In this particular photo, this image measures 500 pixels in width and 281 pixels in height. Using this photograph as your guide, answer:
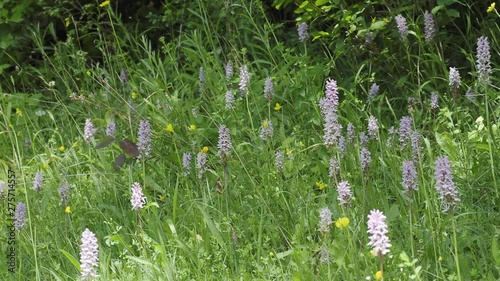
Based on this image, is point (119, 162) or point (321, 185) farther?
point (119, 162)

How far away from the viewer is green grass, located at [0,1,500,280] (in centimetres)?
281

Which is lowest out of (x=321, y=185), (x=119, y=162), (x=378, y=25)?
(x=119, y=162)

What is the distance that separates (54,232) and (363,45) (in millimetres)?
1686

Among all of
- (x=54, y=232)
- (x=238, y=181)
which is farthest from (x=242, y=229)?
(x=54, y=232)

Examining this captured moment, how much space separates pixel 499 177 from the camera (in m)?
3.21

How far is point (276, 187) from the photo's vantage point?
3371mm

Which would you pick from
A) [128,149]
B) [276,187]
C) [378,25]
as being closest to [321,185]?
[276,187]

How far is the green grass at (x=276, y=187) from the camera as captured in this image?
281 centimetres

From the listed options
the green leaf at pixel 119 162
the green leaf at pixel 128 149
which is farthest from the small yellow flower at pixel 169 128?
the green leaf at pixel 128 149

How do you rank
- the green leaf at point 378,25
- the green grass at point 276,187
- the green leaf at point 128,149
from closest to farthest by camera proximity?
the green grass at point 276,187 < the green leaf at point 128,149 < the green leaf at point 378,25

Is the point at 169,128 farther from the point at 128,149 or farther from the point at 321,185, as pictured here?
the point at 321,185

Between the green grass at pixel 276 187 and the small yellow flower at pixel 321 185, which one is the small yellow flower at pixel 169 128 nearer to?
the green grass at pixel 276 187

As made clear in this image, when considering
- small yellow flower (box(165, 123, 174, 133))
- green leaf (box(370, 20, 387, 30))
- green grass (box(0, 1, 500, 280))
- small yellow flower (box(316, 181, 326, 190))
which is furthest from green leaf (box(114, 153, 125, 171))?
green leaf (box(370, 20, 387, 30))

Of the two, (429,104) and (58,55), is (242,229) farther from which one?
(58,55)
